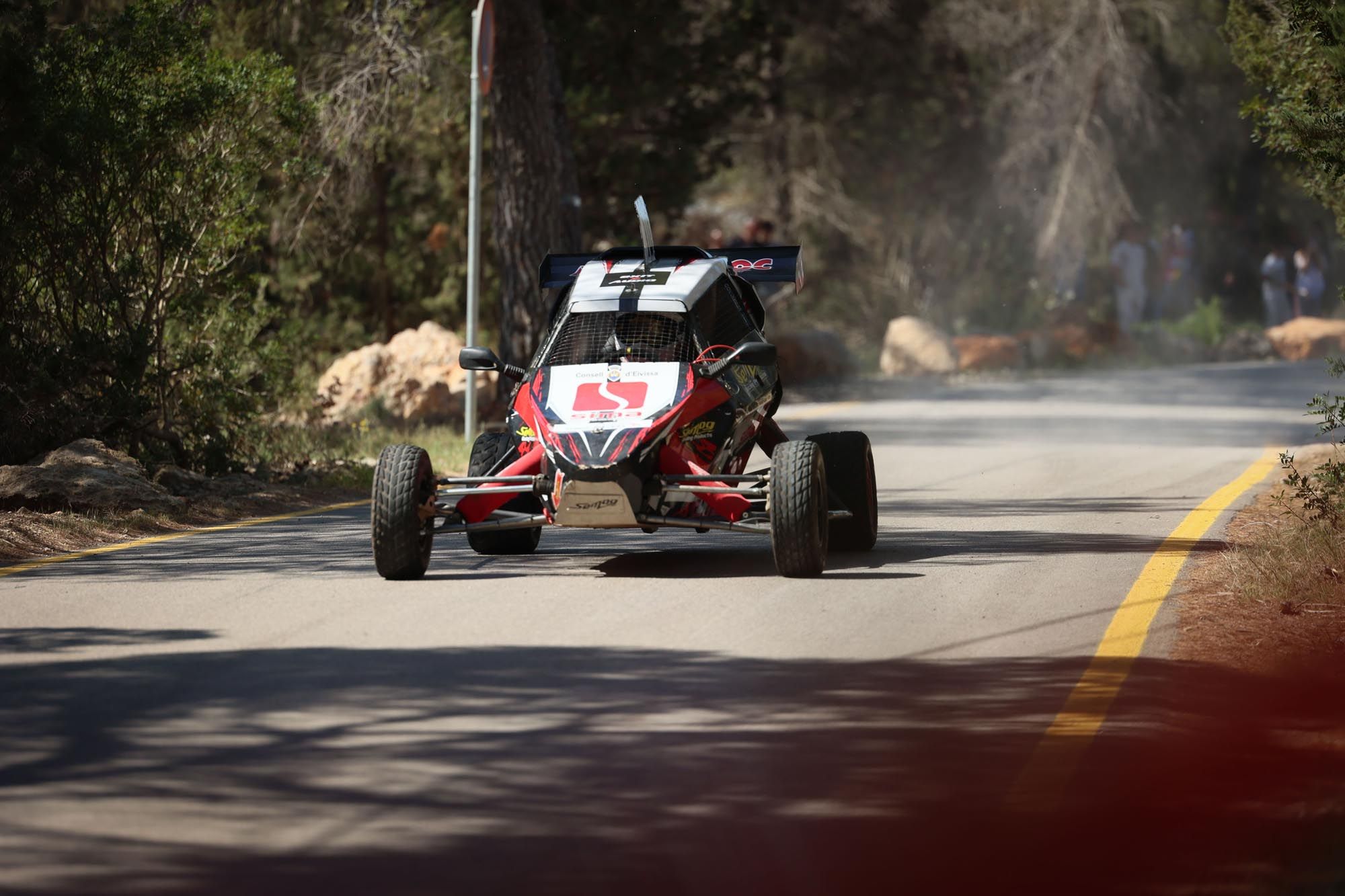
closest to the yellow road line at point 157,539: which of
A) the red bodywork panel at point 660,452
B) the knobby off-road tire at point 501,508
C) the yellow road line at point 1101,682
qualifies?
the knobby off-road tire at point 501,508

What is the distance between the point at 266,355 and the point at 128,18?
3709 millimetres

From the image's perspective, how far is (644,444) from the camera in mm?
10789

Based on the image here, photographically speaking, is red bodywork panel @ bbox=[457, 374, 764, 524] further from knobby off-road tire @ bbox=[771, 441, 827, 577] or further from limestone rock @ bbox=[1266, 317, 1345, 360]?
limestone rock @ bbox=[1266, 317, 1345, 360]

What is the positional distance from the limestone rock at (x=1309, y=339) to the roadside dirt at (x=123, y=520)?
29.3 meters

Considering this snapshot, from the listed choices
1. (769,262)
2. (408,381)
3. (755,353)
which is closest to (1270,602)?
(755,353)

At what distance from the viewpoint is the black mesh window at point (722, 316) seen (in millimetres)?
12039

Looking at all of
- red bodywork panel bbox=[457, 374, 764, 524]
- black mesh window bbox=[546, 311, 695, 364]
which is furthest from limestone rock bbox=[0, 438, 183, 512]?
black mesh window bbox=[546, 311, 695, 364]

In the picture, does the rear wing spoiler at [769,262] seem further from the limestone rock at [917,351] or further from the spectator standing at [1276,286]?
the spectator standing at [1276,286]

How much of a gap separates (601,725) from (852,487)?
4970mm

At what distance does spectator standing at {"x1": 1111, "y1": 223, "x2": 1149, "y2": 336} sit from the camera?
4475 cm

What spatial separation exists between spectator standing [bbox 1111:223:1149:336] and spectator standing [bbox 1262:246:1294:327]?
175 inches

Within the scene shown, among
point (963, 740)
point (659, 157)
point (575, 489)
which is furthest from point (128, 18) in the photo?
point (659, 157)

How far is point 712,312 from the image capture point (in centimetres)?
1222

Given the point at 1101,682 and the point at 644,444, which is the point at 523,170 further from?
the point at 1101,682
